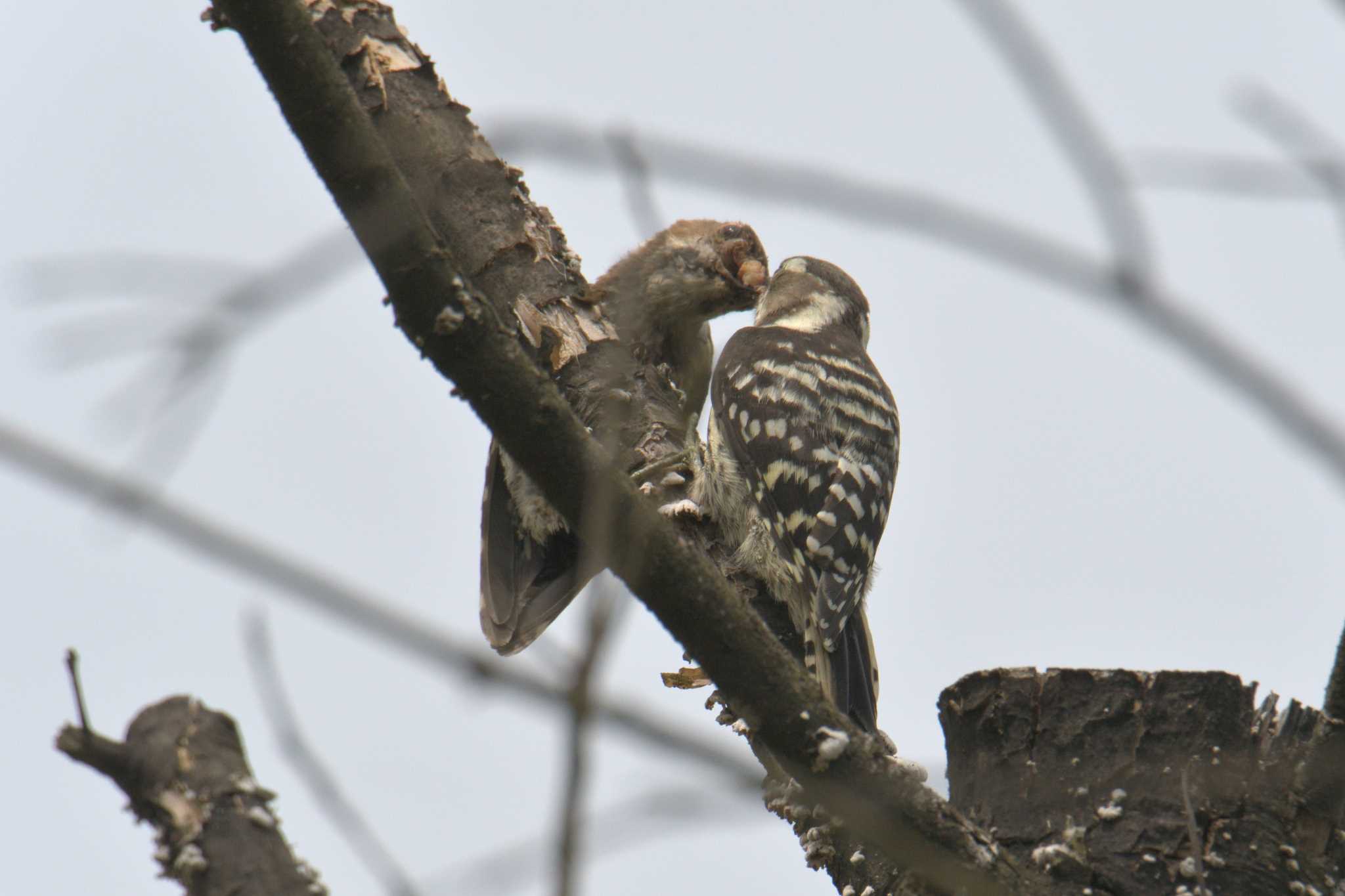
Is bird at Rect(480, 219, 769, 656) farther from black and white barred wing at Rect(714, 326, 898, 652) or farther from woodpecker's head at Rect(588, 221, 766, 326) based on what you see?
black and white barred wing at Rect(714, 326, 898, 652)

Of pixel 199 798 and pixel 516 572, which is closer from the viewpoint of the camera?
pixel 199 798

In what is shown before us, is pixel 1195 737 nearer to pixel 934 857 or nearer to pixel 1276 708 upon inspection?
pixel 1276 708

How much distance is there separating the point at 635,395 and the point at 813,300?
1.98m

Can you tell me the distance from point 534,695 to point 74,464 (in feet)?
1.32

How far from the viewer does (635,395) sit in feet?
12.6

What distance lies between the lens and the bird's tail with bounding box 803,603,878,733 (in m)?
3.69

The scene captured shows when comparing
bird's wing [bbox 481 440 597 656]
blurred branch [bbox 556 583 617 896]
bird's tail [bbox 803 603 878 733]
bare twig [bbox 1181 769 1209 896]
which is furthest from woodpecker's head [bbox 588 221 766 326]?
blurred branch [bbox 556 583 617 896]

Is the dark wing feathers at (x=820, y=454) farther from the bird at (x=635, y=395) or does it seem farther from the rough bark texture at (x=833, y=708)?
the rough bark texture at (x=833, y=708)

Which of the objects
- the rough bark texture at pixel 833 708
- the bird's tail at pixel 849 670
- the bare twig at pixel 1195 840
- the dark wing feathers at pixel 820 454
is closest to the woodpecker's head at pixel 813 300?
the dark wing feathers at pixel 820 454

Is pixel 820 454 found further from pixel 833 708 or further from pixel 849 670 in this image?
pixel 833 708

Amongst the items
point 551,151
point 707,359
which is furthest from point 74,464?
point 707,359

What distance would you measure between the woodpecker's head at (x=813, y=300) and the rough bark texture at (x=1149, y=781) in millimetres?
3025

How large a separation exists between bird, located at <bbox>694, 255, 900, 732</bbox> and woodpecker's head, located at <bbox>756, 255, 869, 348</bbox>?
21 cm

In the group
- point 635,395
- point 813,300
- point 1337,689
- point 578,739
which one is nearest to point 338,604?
point 578,739
